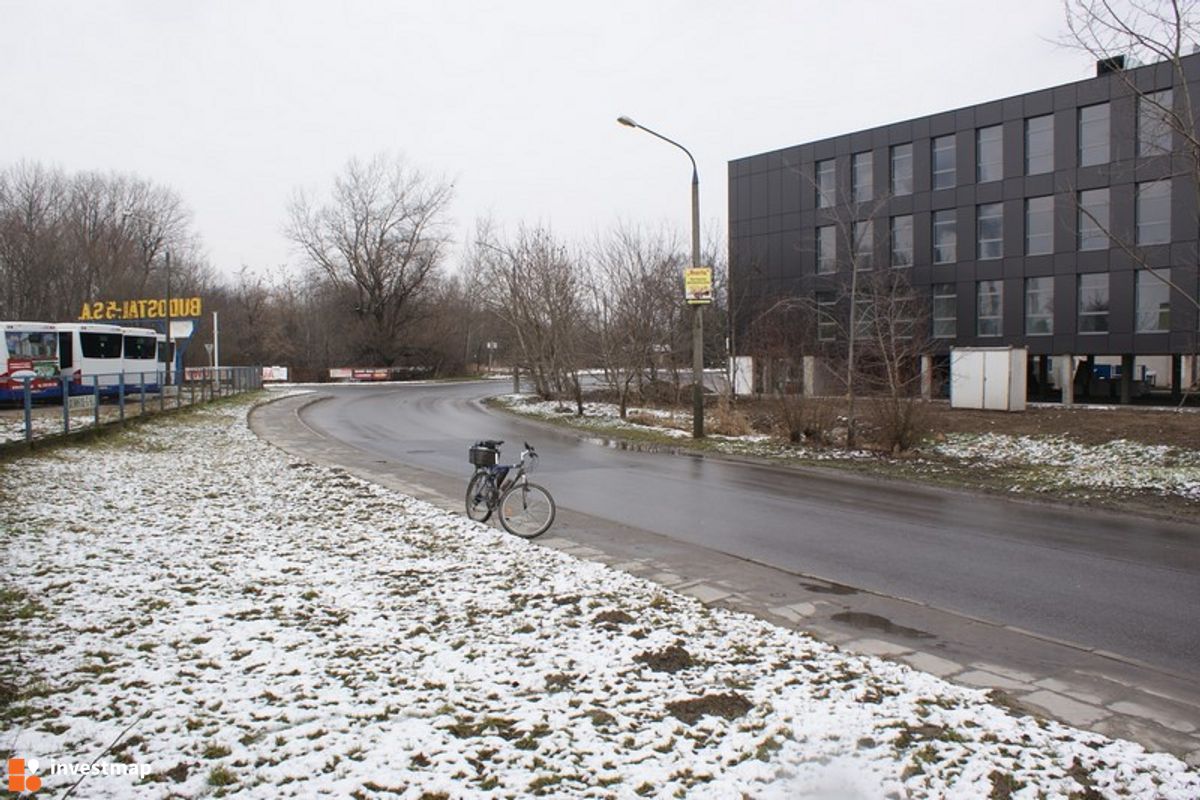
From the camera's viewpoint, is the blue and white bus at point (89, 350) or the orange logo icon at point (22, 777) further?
the blue and white bus at point (89, 350)

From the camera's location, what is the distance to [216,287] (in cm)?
8250

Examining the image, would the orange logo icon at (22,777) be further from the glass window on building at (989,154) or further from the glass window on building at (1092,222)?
the glass window on building at (989,154)

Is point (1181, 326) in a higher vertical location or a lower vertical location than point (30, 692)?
higher

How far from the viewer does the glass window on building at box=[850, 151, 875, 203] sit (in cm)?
4312

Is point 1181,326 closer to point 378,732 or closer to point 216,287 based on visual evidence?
point 378,732

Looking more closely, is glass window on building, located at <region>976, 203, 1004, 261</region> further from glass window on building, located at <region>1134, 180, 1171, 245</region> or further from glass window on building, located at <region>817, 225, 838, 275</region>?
glass window on building, located at <region>817, 225, 838, 275</region>

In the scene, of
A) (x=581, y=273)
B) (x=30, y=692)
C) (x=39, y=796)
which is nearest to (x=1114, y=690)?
(x=39, y=796)

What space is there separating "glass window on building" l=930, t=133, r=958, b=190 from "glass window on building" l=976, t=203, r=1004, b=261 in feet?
6.94

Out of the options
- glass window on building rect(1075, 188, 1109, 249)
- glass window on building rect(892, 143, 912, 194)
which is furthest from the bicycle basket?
glass window on building rect(892, 143, 912, 194)

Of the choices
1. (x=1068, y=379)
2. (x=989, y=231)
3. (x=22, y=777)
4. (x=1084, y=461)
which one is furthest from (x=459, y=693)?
(x=989, y=231)

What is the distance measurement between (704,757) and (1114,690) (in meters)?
2.88

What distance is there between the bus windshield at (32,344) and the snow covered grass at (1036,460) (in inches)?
861

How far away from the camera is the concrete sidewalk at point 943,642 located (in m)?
4.71

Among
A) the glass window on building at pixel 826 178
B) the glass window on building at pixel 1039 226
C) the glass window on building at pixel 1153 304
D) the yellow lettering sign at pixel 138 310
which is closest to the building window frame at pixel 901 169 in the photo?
the glass window on building at pixel 826 178
